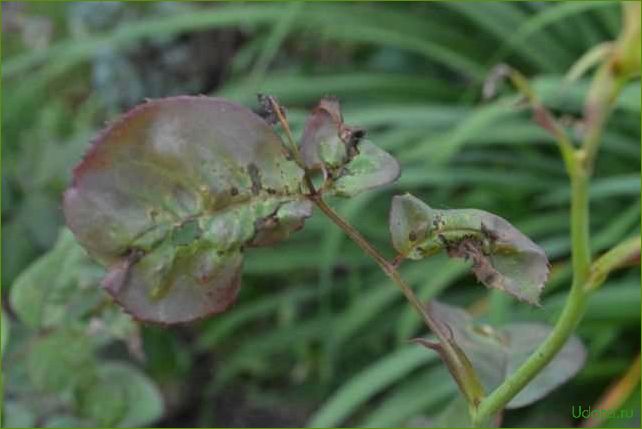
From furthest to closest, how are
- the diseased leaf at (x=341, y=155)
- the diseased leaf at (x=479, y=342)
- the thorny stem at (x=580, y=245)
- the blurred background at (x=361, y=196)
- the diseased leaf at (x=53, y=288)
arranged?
the blurred background at (x=361, y=196) < the diseased leaf at (x=53, y=288) < the diseased leaf at (x=479, y=342) < the diseased leaf at (x=341, y=155) < the thorny stem at (x=580, y=245)

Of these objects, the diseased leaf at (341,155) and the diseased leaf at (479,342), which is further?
the diseased leaf at (479,342)

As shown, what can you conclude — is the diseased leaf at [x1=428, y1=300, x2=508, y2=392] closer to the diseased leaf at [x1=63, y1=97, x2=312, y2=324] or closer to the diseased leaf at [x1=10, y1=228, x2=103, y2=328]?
the diseased leaf at [x1=63, y1=97, x2=312, y2=324]

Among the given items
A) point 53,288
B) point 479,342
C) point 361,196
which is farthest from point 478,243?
point 361,196

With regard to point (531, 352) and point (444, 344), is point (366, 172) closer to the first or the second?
point (444, 344)

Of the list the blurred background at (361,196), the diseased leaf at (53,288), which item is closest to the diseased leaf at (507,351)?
the diseased leaf at (53,288)

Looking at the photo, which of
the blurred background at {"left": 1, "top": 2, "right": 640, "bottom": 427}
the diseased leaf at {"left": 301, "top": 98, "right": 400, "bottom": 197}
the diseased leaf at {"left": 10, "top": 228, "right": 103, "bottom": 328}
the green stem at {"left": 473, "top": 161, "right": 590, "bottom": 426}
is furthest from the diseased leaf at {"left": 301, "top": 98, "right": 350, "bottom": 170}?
the blurred background at {"left": 1, "top": 2, "right": 640, "bottom": 427}

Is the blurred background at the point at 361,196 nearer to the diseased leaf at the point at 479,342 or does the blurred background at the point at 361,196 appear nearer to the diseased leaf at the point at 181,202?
the diseased leaf at the point at 479,342

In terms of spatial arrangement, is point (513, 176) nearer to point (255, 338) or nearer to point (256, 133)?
point (255, 338)
